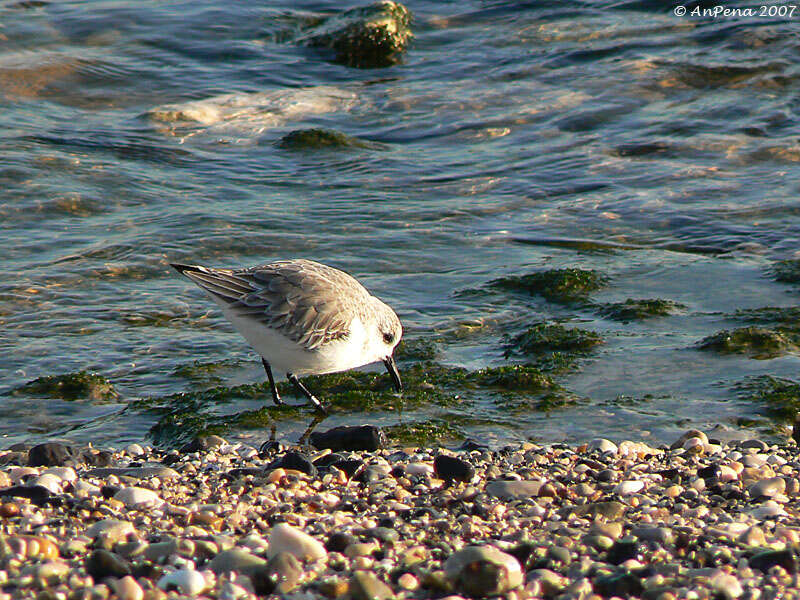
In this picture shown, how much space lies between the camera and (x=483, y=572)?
13.3ft

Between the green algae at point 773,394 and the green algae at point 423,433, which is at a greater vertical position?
the green algae at point 423,433

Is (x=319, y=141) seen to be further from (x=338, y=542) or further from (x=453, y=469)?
(x=338, y=542)

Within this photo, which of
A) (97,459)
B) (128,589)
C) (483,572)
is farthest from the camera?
(97,459)

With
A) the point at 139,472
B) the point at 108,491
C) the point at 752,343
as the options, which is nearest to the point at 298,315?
the point at 139,472

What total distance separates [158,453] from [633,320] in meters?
4.06

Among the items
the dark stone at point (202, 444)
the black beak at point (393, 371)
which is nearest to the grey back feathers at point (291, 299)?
the black beak at point (393, 371)

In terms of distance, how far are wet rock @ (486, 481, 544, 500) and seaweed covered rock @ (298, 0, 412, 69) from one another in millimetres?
12094

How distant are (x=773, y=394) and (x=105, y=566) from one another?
494 cm

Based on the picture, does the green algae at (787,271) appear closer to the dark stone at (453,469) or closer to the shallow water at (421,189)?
the shallow water at (421,189)

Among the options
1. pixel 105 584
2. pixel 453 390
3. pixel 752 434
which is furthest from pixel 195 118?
pixel 105 584

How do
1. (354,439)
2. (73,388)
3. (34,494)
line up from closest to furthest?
1. (34,494)
2. (354,439)
3. (73,388)

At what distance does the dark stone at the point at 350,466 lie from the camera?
18.3 feet

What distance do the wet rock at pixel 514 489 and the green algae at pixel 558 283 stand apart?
3902mm

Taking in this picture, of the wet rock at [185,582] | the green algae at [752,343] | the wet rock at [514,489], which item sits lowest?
the green algae at [752,343]
